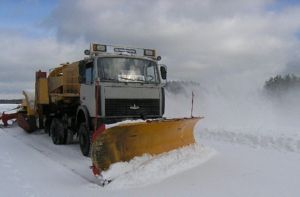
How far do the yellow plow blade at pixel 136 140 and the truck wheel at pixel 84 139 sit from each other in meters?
2.39

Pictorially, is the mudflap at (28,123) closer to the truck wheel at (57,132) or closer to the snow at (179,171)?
the truck wheel at (57,132)

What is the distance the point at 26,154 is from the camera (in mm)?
10977

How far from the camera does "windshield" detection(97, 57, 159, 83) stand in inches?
406

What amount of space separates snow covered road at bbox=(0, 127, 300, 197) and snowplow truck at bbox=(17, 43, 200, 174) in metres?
0.63

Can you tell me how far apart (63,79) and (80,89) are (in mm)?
1753

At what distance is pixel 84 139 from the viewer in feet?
35.2

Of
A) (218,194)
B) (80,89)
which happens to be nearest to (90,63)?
(80,89)

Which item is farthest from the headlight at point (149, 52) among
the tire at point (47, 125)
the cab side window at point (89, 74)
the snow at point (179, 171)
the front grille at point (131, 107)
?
the tire at point (47, 125)

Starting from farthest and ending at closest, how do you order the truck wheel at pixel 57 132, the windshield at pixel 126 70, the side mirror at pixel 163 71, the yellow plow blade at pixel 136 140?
the truck wheel at pixel 57 132
the side mirror at pixel 163 71
the windshield at pixel 126 70
the yellow plow blade at pixel 136 140

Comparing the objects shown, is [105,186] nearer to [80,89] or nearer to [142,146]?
[142,146]

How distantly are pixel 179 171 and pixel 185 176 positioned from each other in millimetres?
318

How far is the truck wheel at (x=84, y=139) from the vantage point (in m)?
10.5

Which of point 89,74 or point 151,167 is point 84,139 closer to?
point 89,74

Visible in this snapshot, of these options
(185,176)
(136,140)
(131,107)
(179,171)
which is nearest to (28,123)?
(131,107)
